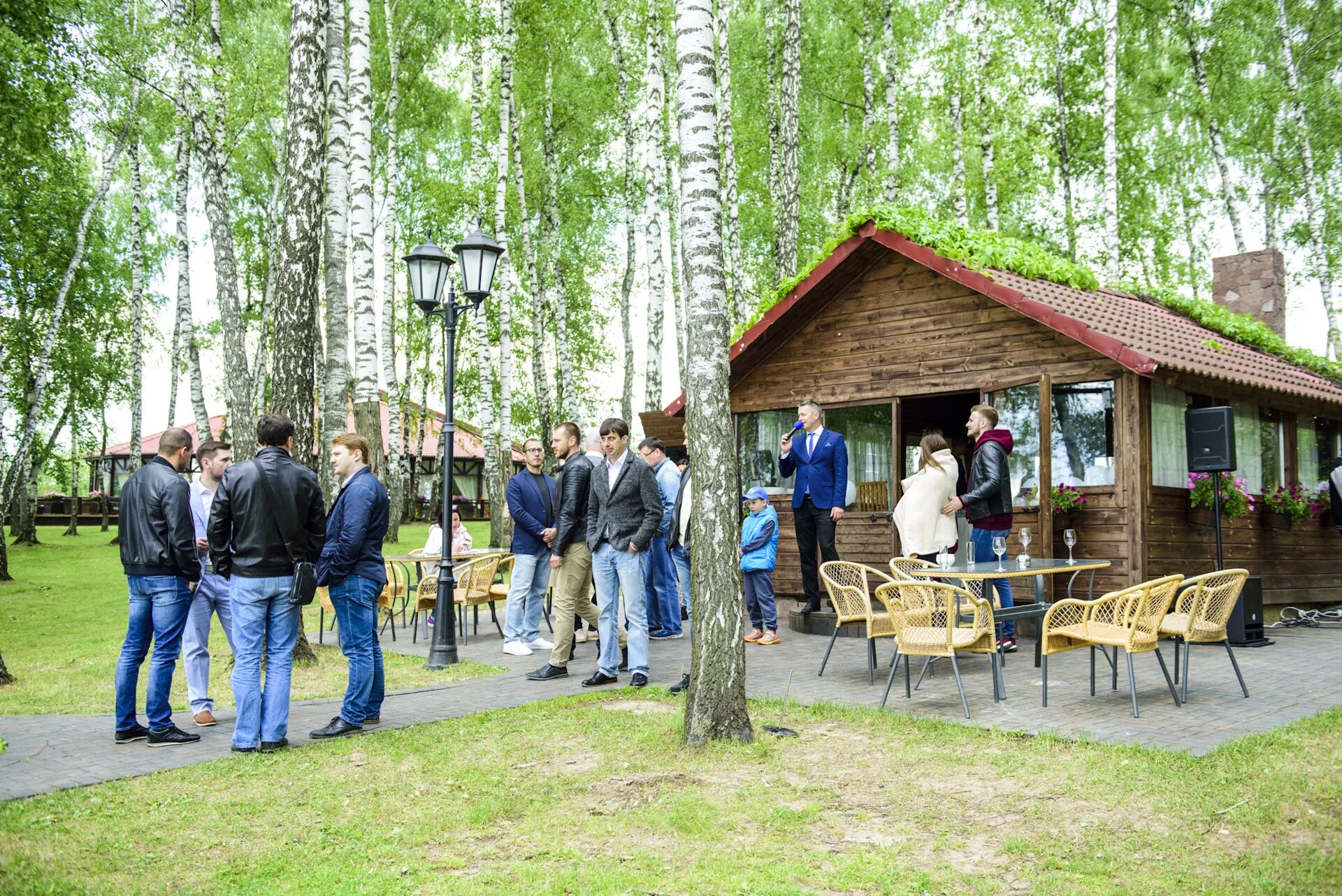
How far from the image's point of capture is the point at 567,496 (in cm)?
801

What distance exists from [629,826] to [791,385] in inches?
353

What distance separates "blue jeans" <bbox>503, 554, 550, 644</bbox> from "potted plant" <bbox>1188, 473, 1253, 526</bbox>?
6716 millimetres

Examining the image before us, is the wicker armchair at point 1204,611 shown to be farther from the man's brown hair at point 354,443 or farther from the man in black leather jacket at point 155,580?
the man in black leather jacket at point 155,580

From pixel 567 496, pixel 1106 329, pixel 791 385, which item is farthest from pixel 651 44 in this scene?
pixel 567 496

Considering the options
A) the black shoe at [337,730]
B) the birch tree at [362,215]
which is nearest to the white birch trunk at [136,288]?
the birch tree at [362,215]

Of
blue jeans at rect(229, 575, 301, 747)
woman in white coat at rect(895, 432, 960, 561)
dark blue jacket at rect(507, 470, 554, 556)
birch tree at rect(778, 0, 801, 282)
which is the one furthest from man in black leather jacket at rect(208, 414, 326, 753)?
birch tree at rect(778, 0, 801, 282)

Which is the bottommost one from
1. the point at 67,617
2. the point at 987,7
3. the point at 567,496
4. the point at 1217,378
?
the point at 67,617

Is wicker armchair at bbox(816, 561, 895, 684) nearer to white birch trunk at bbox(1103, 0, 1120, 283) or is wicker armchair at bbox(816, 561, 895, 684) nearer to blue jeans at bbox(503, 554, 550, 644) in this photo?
blue jeans at bbox(503, 554, 550, 644)

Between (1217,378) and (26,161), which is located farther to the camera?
(26,161)

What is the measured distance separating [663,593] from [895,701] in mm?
3842

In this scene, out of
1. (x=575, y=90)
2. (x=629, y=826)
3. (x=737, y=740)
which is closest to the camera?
(x=629, y=826)

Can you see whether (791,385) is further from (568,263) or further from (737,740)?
(568,263)

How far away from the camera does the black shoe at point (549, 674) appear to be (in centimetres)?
793

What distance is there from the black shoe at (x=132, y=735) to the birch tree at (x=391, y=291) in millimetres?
13290
